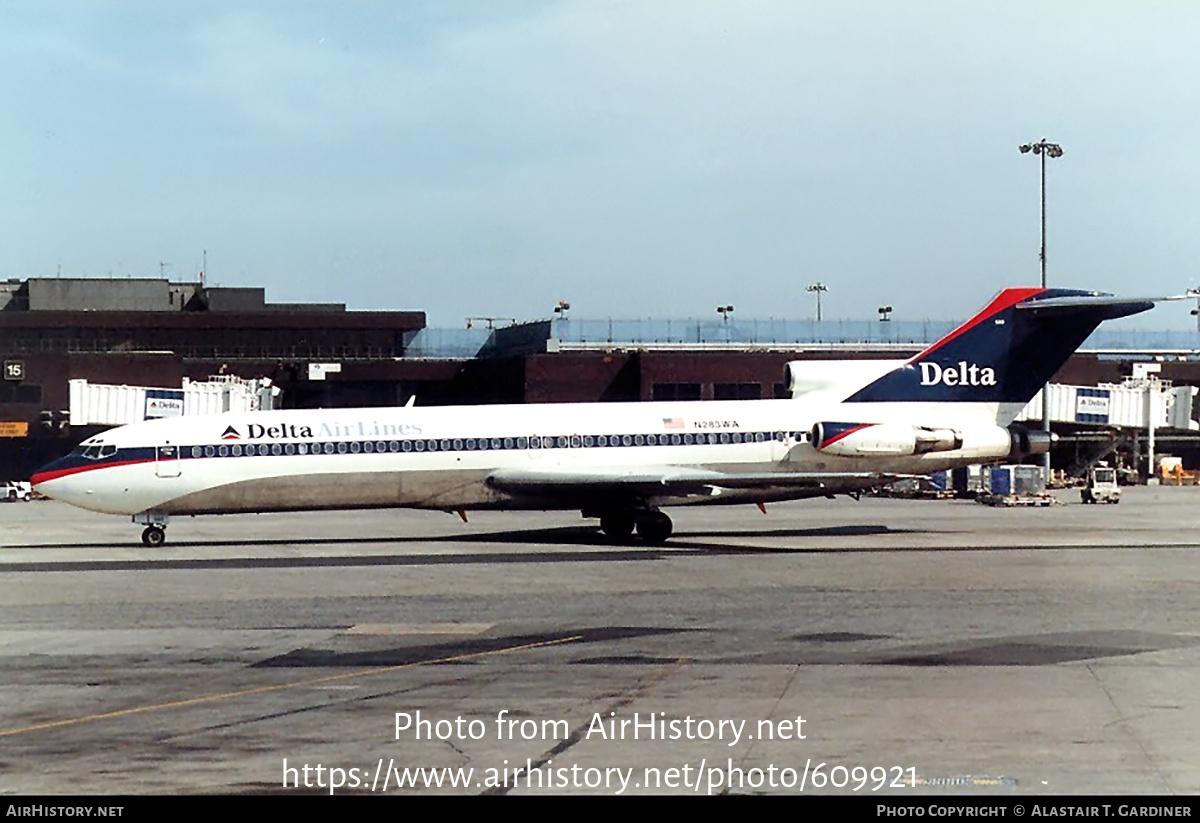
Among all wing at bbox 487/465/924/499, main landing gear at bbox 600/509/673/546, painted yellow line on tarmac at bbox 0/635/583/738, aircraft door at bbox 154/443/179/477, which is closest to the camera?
painted yellow line on tarmac at bbox 0/635/583/738

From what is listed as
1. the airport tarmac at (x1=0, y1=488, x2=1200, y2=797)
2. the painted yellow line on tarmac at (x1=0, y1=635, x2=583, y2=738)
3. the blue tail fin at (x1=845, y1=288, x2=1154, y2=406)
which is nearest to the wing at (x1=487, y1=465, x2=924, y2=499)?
the airport tarmac at (x1=0, y1=488, x2=1200, y2=797)

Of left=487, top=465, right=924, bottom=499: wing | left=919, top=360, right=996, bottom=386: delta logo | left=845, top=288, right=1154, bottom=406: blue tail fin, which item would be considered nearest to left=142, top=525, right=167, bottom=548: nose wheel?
left=487, top=465, right=924, bottom=499: wing

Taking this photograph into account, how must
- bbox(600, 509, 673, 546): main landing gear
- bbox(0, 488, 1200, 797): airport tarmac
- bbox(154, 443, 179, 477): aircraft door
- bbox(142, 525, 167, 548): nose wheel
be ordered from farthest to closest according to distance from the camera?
bbox(142, 525, 167, 548): nose wheel
bbox(600, 509, 673, 546): main landing gear
bbox(154, 443, 179, 477): aircraft door
bbox(0, 488, 1200, 797): airport tarmac

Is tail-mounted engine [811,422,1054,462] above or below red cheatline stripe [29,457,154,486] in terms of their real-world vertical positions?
above

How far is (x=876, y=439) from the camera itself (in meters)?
39.3

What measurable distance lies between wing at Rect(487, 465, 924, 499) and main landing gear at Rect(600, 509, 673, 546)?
81 centimetres

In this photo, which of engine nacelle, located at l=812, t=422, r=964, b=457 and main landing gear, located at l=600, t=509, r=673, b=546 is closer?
main landing gear, located at l=600, t=509, r=673, b=546

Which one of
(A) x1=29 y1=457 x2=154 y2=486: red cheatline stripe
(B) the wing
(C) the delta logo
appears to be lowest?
(B) the wing

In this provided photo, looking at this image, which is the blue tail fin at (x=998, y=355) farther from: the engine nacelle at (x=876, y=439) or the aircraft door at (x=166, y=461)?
the aircraft door at (x=166, y=461)

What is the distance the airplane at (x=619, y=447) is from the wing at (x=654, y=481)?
50mm

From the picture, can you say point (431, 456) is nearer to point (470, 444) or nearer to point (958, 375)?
point (470, 444)

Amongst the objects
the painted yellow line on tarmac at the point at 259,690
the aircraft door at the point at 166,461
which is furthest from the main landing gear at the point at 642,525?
the painted yellow line on tarmac at the point at 259,690

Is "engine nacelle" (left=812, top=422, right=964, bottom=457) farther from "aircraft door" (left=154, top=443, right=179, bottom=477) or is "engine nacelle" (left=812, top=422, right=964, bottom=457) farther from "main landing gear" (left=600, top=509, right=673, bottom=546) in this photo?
"aircraft door" (left=154, top=443, right=179, bottom=477)

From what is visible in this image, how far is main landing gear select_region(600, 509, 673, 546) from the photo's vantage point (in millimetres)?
38344
